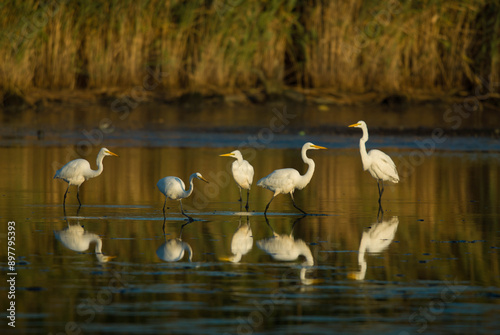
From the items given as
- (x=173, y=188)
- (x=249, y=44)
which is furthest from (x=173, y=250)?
(x=249, y=44)

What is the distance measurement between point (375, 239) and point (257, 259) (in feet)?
5.10

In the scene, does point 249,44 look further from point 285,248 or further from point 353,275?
point 353,275

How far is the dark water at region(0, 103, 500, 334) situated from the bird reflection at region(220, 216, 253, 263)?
0.02 metres

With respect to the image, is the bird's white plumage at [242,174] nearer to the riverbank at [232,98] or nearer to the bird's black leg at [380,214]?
the bird's black leg at [380,214]

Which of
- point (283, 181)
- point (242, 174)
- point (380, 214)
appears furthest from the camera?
point (242, 174)

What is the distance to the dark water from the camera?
6160 mm

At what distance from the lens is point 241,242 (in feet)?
29.3

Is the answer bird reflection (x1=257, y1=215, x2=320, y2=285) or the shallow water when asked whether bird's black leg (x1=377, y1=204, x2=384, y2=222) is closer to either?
the shallow water

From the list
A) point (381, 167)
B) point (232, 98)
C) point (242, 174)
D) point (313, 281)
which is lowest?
point (313, 281)

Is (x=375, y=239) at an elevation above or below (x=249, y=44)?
below

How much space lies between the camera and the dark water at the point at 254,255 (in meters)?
6.16

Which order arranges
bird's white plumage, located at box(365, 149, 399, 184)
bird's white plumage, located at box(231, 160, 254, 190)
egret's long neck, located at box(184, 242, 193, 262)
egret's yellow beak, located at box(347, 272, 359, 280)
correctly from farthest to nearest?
bird's white plumage, located at box(365, 149, 399, 184), bird's white plumage, located at box(231, 160, 254, 190), egret's long neck, located at box(184, 242, 193, 262), egret's yellow beak, located at box(347, 272, 359, 280)

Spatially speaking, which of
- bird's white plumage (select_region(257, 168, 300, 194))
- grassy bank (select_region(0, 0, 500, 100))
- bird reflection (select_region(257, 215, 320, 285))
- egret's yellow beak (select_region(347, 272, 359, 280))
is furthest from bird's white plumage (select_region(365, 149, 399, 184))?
grassy bank (select_region(0, 0, 500, 100))

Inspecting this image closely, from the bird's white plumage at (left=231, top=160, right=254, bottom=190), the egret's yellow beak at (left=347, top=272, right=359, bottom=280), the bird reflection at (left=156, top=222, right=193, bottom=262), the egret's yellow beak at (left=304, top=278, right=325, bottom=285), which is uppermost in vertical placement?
the bird's white plumage at (left=231, top=160, right=254, bottom=190)
